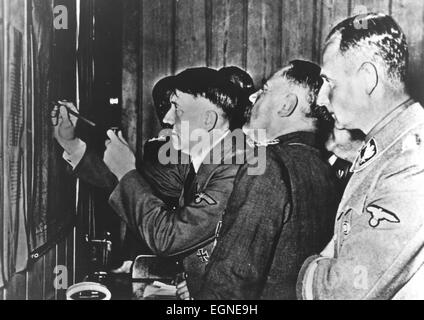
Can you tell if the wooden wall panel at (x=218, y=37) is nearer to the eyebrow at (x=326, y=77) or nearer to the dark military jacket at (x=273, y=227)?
the eyebrow at (x=326, y=77)

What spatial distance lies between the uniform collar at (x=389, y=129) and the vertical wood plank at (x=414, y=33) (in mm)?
66

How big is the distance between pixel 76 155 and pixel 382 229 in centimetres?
125

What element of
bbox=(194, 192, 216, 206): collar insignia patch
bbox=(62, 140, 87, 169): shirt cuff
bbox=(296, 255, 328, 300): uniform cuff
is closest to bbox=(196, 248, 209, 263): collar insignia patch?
bbox=(194, 192, 216, 206): collar insignia patch

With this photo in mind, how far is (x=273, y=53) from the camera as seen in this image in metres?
2.44

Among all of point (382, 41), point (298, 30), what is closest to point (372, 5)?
point (382, 41)

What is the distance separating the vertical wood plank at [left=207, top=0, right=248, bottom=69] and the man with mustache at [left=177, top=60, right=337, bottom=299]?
19cm

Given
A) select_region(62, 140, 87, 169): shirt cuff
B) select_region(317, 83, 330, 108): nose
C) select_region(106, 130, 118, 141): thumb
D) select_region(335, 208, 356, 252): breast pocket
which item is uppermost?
select_region(317, 83, 330, 108): nose

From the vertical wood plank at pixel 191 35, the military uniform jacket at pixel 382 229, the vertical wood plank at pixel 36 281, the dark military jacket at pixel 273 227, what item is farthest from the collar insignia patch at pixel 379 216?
the vertical wood plank at pixel 36 281

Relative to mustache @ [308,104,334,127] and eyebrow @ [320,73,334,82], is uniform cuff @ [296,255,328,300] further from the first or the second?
eyebrow @ [320,73,334,82]

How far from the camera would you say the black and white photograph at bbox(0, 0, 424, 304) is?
2357 millimetres

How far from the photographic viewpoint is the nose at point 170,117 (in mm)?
2467

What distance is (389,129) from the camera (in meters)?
2.39

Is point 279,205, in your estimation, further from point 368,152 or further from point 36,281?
point 36,281

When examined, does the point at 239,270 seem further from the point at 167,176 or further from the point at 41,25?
the point at 41,25
